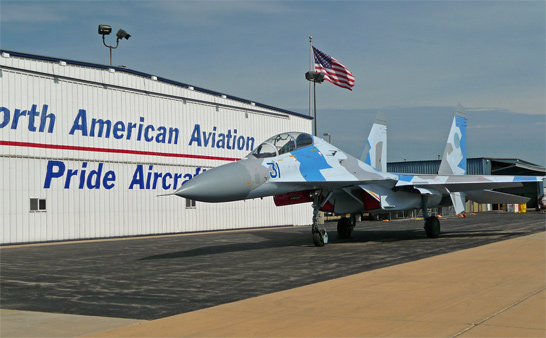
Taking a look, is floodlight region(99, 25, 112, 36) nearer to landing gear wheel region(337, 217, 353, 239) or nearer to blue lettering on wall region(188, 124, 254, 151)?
blue lettering on wall region(188, 124, 254, 151)

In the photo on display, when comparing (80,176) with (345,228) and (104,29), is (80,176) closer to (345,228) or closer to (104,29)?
(345,228)

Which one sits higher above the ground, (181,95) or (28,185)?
(181,95)

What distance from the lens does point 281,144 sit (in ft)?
50.6

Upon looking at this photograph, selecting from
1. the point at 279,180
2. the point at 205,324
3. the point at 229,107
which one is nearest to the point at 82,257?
the point at 279,180

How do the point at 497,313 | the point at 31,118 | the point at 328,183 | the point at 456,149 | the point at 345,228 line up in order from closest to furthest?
the point at 497,313
the point at 328,183
the point at 345,228
the point at 31,118
the point at 456,149

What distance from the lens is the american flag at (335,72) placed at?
1271 inches

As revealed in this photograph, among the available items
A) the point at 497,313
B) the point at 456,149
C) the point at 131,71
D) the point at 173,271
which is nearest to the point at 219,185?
the point at 173,271

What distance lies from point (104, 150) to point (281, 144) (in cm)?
1085

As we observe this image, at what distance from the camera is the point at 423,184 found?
17906 mm

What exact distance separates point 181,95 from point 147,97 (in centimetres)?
239

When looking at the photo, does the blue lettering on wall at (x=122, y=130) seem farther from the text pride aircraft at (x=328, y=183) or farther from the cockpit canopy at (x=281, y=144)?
the cockpit canopy at (x=281, y=144)

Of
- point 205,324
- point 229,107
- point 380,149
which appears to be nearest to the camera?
point 205,324

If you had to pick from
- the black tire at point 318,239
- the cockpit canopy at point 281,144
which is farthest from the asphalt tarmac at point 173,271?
the cockpit canopy at point 281,144

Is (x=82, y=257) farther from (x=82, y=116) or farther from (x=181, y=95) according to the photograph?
(x=181, y=95)
